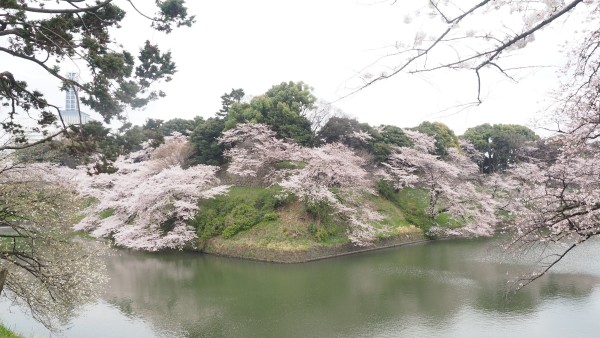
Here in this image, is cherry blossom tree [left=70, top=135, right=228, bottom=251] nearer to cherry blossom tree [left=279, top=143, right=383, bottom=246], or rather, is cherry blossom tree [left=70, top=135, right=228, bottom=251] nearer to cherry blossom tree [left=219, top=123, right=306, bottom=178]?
cherry blossom tree [left=219, top=123, right=306, bottom=178]

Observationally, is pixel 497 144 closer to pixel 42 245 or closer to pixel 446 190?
pixel 446 190

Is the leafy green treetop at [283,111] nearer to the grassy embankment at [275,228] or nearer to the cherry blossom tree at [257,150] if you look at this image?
the cherry blossom tree at [257,150]

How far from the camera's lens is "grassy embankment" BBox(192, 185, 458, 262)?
1666 cm

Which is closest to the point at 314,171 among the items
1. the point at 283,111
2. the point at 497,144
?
the point at 283,111

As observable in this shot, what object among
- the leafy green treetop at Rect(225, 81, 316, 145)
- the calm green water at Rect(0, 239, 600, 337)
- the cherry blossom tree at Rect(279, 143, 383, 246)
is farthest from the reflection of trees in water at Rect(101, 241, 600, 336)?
the leafy green treetop at Rect(225, 81, 316, 145)

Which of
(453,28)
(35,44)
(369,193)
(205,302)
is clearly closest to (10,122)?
(35,44)

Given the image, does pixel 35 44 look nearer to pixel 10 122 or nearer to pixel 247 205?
pixel 10 122

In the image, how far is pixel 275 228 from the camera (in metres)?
17.5

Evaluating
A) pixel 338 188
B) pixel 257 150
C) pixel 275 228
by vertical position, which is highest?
pixel 257 150

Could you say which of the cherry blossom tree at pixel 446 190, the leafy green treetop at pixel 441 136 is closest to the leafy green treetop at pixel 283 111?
the cherry blossom tree at pixel 446 190

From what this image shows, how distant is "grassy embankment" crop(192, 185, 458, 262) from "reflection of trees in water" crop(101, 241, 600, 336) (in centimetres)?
80

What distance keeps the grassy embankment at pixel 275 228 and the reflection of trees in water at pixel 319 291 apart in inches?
31.3

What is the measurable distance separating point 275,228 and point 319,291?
5702mm

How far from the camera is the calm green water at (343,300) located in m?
9.23
